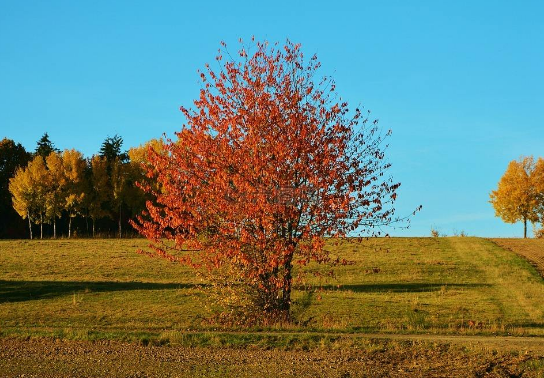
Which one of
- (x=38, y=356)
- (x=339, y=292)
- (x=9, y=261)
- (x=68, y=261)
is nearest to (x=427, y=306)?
(x=339, y=292)

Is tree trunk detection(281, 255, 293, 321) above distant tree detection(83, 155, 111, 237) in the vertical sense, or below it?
below

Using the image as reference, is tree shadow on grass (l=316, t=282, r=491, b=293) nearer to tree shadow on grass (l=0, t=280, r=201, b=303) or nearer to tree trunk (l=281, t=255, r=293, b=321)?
tree shadow on grass (l=0, t=280, r=201, b=303)

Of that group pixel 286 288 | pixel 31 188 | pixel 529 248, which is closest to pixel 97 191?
pixel 31 188

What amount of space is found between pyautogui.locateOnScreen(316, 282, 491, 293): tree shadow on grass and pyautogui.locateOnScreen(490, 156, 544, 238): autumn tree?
43.2 meters

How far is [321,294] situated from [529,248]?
31.1m

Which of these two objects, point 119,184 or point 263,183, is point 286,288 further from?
point 119,184

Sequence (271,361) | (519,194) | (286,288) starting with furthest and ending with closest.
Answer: (519,194)
(286,288)
(271,361)

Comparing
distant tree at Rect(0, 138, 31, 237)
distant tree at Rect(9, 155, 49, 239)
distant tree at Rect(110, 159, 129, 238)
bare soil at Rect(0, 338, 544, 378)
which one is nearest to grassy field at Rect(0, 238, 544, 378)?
bare soil at Rect(0, 338, 544, 378)

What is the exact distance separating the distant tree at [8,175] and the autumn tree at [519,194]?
6979cm

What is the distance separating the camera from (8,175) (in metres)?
97.8

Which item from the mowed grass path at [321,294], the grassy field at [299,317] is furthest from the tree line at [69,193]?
the mowed grass path at [321,294]

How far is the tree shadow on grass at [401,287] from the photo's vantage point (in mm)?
39625

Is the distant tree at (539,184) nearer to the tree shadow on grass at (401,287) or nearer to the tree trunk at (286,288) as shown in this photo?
the tree shadow on grass at (401,287)

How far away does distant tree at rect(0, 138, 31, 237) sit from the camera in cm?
9375
